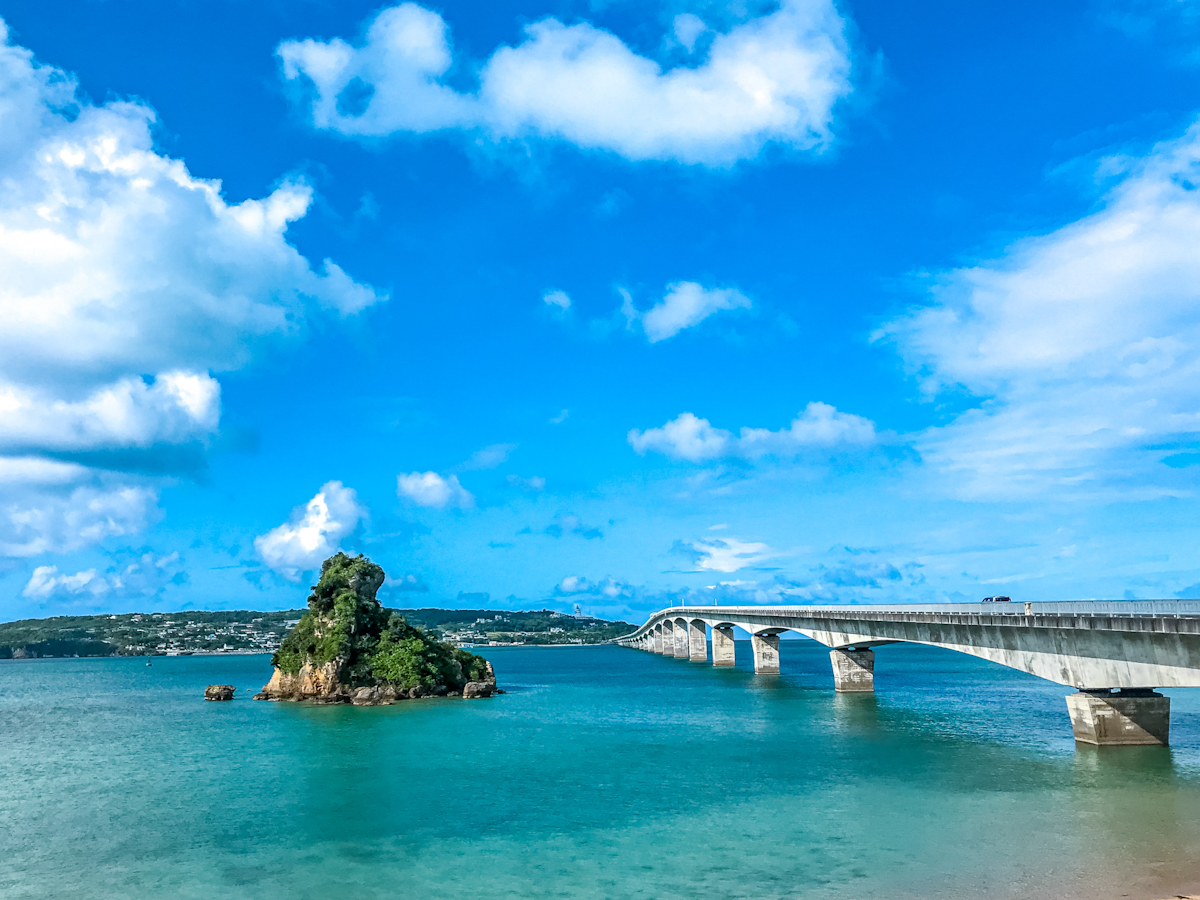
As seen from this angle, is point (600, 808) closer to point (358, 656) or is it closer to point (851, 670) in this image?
point (358, 656)

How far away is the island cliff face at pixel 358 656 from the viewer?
265ft

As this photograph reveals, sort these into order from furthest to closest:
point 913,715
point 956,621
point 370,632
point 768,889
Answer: point 370,632 → point 913,715 → point 956,621 → point 768,889

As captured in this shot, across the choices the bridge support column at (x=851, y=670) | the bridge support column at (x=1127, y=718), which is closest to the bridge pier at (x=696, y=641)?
the bridge support column at (x=851, y=670)

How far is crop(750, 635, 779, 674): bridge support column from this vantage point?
400ft

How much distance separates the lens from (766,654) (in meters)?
123

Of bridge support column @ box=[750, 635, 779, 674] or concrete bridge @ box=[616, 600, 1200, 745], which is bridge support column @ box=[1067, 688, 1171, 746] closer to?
concrete bridge @ box=[616, 600, 1200, 745]

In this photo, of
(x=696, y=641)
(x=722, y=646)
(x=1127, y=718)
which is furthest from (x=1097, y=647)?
(x=696, y=641)

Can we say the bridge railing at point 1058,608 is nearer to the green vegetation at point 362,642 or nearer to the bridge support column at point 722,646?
the green vegetation at point 362,642

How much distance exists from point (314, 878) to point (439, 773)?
17.9 meters

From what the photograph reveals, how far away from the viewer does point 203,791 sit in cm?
4044

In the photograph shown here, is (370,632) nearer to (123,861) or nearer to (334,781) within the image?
(334,781)

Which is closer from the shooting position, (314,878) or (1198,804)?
(314,878)

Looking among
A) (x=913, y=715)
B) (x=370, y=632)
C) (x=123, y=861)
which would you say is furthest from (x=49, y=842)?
(x=913, y=715)

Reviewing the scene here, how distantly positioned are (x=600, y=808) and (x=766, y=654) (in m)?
93.4
